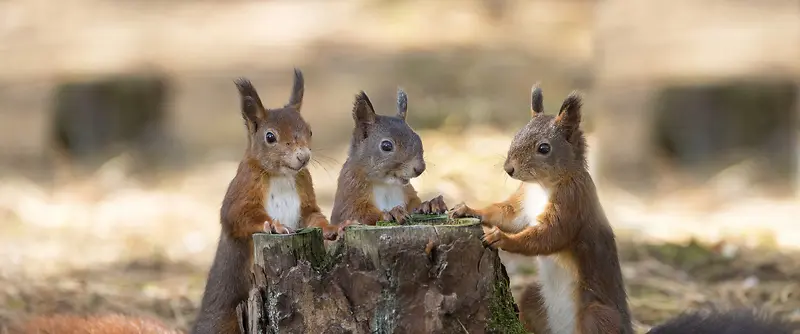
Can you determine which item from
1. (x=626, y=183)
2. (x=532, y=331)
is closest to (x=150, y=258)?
(x=532, y=331)

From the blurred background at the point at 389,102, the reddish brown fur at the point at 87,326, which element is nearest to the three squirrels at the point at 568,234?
the reddish brown fur at the point at 87,326

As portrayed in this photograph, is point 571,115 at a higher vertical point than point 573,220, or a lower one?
higher

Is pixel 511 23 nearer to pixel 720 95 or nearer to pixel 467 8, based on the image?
pixel 467 8

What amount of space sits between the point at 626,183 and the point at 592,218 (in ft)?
19.5

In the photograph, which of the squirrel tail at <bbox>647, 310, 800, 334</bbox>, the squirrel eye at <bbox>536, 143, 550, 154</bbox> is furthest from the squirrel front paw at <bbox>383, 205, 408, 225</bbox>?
the squirrel tail at <bbox>647, 310, 800, 334</bbox>

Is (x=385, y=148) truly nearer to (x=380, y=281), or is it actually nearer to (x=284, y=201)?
(x=284, y=201)

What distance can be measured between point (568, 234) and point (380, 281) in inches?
32.2

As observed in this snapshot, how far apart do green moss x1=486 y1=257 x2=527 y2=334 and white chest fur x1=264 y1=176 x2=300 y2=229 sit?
0.80m

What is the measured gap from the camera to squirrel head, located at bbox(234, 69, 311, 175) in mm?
3316

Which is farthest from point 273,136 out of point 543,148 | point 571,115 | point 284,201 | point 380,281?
point 571,115

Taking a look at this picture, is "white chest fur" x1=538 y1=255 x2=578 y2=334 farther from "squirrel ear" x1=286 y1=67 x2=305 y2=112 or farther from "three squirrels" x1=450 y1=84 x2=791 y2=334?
"squirrel ear" x1=286 y1=67 x2=305 y2=112

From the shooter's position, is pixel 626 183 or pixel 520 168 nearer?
pixel 520 168

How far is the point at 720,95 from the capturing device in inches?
365

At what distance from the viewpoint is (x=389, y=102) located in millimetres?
9227
